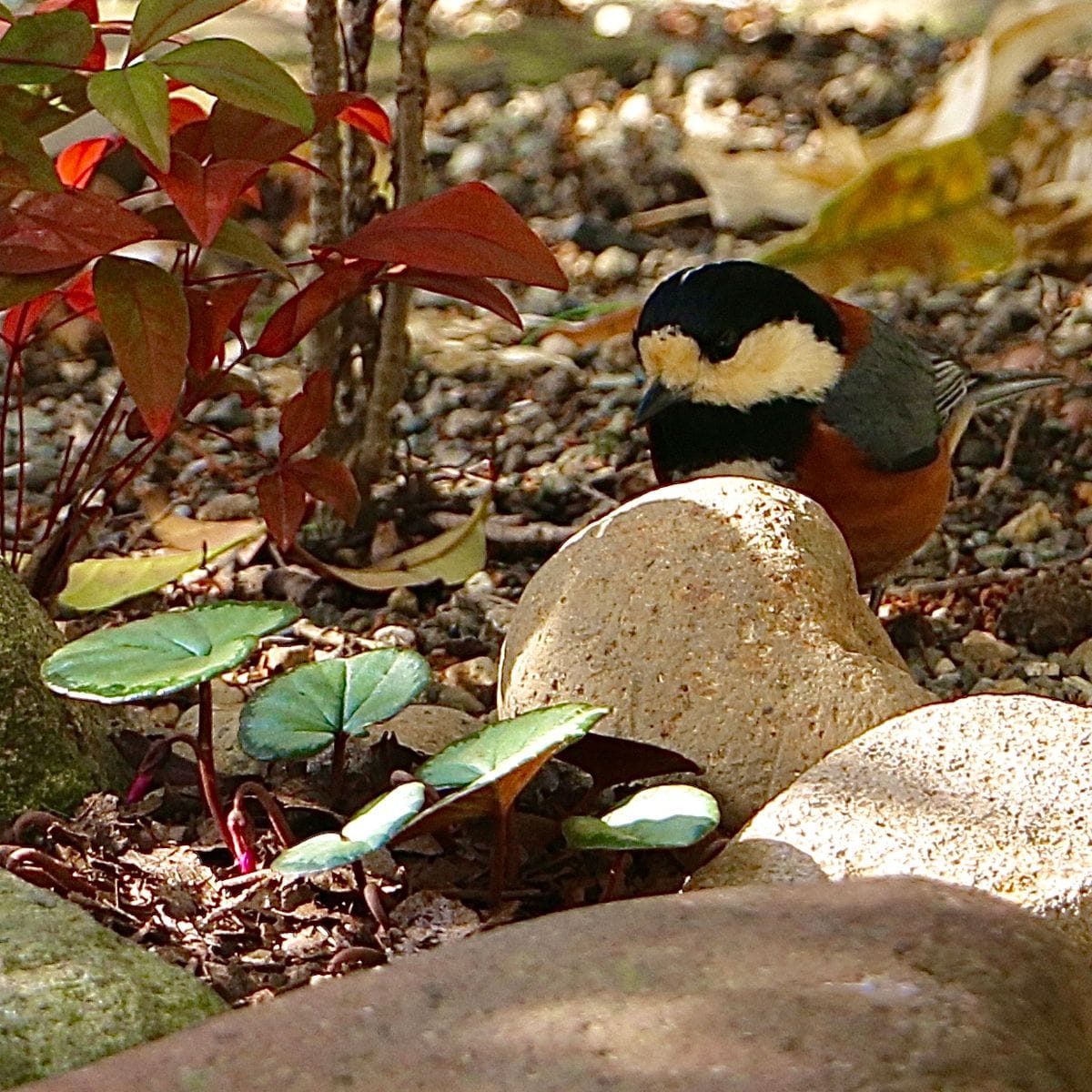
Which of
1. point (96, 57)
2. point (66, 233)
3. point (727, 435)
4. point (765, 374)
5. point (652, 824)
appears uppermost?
point (96, 57)

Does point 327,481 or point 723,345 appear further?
point 723,345

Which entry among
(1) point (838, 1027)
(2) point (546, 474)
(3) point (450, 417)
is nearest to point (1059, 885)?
(1) point (838, 1027)

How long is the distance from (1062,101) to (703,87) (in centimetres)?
127

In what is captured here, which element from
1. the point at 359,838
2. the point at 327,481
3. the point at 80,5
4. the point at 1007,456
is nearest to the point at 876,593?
the point at 1007,456

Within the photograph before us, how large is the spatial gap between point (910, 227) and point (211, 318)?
2860 mm

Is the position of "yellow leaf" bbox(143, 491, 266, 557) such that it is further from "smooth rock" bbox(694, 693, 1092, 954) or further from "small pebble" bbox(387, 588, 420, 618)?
"smooth rock" bbox(694, 693, 1092, 954)

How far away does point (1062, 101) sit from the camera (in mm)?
6969

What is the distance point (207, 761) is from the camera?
2.39 metres

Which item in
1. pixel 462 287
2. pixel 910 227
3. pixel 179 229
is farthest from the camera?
pixel 910 227

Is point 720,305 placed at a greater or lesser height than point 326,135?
lesser

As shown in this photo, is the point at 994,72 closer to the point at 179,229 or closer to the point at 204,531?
the point at 204,531

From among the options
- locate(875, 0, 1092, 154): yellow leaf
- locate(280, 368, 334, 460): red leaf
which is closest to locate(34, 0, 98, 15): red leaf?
locate(280, 368, 334, 460): red leaf

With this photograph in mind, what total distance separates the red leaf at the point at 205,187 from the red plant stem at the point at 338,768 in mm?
632

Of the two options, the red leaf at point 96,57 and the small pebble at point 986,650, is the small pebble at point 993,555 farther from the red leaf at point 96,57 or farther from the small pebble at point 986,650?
the red leaf at point 96,57
